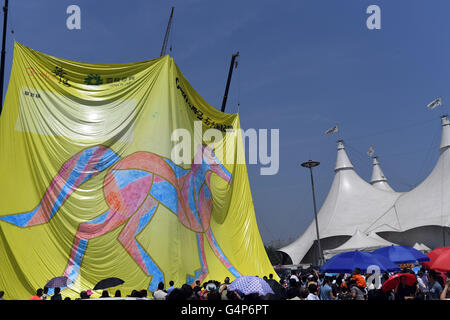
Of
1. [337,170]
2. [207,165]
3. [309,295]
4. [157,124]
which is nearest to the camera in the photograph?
[309,295]

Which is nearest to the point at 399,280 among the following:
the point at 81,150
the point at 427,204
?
the point at 81,150

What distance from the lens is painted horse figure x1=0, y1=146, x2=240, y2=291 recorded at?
14855 mm

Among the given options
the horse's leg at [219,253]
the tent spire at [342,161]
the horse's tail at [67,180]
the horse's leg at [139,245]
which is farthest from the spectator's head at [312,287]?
the tent spire at [342,161]

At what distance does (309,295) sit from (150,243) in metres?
9.69

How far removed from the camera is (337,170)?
2035 inches

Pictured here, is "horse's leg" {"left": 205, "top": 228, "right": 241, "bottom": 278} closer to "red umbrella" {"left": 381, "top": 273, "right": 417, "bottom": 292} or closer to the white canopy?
"red umbrella" {"left": 381, "top": 273, "right": 417, "bottom": 292}

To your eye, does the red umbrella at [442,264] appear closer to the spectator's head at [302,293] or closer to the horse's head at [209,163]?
the spectator's head at [302,293]

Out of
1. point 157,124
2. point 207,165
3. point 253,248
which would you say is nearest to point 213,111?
point 207,165

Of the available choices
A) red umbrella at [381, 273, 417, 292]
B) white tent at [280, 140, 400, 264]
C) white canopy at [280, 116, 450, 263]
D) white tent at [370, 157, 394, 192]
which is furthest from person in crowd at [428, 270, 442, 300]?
white tent at [370, 157, 394, 192]

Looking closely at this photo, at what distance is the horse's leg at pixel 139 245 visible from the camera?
15.6m

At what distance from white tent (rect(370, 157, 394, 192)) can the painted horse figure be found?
4623cm

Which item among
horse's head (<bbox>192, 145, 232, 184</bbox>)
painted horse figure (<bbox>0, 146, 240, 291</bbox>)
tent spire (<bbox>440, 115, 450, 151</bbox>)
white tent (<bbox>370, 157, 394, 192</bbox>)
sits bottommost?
painted horse figure (<bbox>0, 146, 240, 291</bbox>)

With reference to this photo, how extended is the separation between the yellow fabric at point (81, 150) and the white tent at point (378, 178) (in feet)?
147
